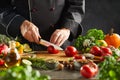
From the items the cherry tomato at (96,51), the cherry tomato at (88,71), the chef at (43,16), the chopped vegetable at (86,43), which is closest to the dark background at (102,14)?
the chef at (43,16)

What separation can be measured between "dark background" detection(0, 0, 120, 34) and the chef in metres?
0.75

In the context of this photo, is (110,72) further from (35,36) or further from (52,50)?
(35,36)

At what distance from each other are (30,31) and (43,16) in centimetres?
30

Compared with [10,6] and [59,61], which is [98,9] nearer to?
[10,6]

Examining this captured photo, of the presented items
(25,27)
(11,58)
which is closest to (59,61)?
(11,58)

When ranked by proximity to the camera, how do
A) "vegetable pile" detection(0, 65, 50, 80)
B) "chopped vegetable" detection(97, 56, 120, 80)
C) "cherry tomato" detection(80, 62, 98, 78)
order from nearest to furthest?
"vegetable pile" detection(0, 65, 50, 80)
"chopped vegetable" detection(97, 56, 120, 80)
"cherry tomato" detection(80, 62, 98, 78)

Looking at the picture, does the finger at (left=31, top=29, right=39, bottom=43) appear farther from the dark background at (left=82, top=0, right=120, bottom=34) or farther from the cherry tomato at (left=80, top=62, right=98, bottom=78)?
the dark background at (left=82, top=0, right=120, bottom=34)

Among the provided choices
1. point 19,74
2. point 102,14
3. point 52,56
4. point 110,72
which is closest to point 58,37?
point 52,56

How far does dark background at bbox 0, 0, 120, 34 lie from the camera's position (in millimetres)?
3971

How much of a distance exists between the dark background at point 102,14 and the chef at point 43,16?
0.75 metres

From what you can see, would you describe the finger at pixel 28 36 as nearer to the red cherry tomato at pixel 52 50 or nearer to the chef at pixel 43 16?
the chef at pixel 43 16

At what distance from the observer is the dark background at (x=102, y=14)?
3971 millimetres

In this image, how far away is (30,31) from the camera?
289 centimetres

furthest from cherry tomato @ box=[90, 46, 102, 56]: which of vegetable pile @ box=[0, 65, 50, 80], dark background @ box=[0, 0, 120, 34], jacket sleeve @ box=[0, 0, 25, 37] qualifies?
Result: dark background @ box=[0, 0, 120, 34]
